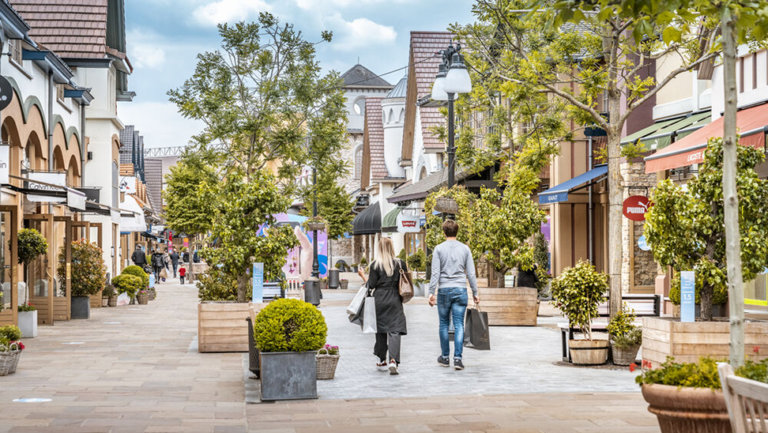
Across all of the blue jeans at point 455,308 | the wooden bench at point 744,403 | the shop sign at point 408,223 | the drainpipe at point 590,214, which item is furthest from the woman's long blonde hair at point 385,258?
the shop sign at point 408,223

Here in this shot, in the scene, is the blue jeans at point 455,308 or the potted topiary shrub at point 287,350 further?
the blue jeans at point 455,308

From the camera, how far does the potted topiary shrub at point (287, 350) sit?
10.3 m

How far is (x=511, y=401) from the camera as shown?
10.1 meters

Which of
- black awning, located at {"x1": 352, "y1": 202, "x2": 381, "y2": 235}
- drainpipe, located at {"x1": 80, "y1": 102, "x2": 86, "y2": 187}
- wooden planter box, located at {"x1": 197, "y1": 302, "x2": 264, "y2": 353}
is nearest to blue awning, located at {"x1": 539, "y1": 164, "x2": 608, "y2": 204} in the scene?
wooden planter box, located at {"x1": 197, "y1": 302, "x2": 264, "y2": 353}

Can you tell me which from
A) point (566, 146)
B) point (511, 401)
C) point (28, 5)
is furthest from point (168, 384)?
point (28, 5)

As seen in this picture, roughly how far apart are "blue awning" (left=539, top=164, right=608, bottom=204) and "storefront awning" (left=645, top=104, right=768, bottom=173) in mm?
10098

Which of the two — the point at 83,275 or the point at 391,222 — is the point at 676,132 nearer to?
the point at 83,275

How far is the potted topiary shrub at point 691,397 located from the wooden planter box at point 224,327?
961 cm

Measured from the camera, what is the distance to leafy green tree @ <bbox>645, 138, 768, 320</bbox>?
10781 mm

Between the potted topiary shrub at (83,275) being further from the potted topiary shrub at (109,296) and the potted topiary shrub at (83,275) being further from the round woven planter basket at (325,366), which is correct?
the round woven planter basket at (325,366)

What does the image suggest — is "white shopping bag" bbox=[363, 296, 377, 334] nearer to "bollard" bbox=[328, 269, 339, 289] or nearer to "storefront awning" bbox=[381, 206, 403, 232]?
"bollard" bbox=[328, 269, 339, 289]

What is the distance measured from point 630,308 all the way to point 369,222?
144 ft

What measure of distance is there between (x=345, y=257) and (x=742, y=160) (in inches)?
2520

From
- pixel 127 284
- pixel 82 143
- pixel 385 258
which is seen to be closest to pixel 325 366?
pixel 385 258
